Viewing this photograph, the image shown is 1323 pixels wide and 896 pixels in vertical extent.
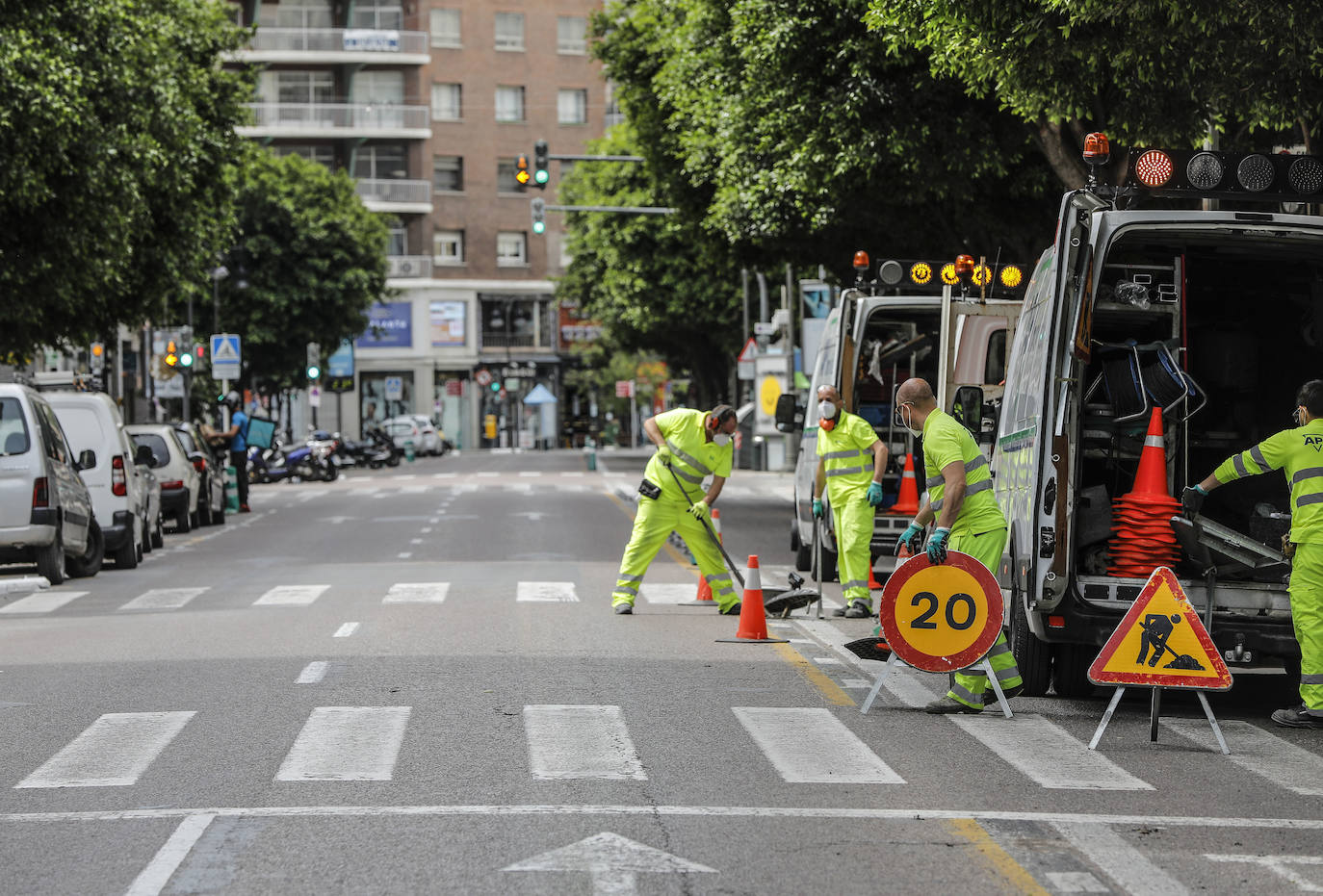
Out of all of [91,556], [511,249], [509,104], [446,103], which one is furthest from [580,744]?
[509,104]

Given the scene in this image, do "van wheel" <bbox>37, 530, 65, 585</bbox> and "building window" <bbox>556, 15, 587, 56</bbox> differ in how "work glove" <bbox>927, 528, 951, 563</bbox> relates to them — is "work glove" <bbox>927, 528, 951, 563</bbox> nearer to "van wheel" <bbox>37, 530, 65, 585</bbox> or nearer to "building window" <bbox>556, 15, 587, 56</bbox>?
"van wheel" <bbox>37, 530, 65, 585</bbox>

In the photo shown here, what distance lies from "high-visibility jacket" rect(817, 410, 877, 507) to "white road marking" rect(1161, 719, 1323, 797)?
5.26 metres

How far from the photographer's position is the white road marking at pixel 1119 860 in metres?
6.43

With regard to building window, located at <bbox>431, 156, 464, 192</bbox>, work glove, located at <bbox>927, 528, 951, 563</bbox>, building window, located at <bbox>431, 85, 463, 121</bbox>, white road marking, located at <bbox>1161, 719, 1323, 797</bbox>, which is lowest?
white road marking, located at <bbox>1161, 719, 1323, 797</bbox>

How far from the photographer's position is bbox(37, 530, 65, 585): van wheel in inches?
757

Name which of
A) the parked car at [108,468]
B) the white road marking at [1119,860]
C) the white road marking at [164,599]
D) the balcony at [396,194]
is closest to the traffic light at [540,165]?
the parked car at [108,468]

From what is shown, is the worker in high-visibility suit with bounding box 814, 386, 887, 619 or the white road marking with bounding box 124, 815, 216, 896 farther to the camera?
the worker in high-visibility suit with bounding box 814, 386, 887, 619

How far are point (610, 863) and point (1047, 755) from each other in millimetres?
3183

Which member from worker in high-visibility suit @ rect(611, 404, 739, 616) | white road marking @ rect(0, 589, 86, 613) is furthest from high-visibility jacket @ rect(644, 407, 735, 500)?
white road marking @ rect(0, 589, 86, 613)

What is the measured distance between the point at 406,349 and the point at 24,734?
72.7 metres

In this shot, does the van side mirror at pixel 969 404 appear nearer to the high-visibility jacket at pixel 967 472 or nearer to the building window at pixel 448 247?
the high-visibility jacket at pixel 967 472

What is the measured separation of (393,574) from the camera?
19969 millimetres

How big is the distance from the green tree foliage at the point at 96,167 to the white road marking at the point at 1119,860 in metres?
19.0

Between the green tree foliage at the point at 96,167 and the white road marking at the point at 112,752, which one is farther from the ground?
the green tree foliage at the point at 96,167
